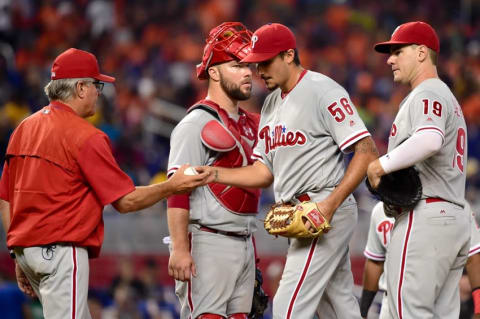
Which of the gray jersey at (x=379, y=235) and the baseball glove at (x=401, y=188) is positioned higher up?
the baseball glove at (x=401, y=188)

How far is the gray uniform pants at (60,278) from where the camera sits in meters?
4.84

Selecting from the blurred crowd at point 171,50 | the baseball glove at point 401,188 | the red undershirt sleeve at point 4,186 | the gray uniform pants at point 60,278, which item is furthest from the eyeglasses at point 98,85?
the blurred crowd at point 171,50

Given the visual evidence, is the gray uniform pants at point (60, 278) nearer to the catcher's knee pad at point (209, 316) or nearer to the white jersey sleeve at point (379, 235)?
the catcher's knee pad at point (209, 316)

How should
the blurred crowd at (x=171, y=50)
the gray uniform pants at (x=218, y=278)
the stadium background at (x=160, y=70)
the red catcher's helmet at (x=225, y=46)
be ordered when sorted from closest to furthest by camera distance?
the gray uniform pants at (x=218, y=278) < the red catcher's helmet at (x=225, y=46) < the stadium background at (x=160, y=70) < the blurred crowd at (x=171, y=50)

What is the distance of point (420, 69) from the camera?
500 centimetres

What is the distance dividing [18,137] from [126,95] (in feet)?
28.0

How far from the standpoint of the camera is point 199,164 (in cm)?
543

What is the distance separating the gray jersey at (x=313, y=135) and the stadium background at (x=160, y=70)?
3.94 metres

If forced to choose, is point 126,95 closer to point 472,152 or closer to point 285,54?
point 472,152

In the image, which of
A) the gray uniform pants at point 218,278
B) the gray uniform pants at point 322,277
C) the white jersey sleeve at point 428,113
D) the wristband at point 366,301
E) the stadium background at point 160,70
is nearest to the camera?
the white jersey sleeve at point 428,113

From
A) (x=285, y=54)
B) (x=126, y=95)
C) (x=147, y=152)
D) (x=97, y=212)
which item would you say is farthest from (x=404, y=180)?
(x=126, y=95)

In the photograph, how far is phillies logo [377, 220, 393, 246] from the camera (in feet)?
19.3

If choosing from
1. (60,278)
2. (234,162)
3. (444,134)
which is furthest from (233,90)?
(60,278)

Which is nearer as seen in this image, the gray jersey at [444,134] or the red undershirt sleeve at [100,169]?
the gray jersey at [444,134]
